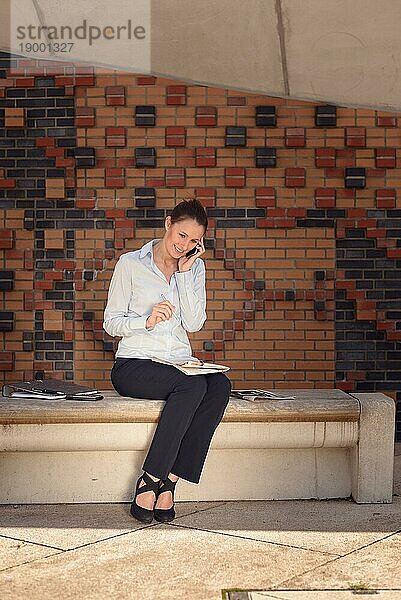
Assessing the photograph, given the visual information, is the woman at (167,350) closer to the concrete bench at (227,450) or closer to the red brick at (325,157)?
the concrete bench at (227,450)

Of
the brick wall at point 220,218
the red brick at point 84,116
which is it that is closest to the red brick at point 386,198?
the brick wall at point 220,218

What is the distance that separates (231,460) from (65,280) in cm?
255

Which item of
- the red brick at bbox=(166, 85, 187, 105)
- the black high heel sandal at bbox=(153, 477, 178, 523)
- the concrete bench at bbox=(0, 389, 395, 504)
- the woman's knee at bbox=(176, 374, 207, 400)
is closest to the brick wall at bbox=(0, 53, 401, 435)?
the red brick at bbox=(166, 85, 187, 105)

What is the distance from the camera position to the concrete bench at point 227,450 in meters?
5.27

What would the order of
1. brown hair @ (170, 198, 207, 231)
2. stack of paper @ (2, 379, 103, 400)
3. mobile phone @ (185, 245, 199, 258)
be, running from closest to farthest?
brown hair @ (170, 198, 207, 231) → mobile phone @ (185, 245, 199, 258) → stack of paper @ (2, 379, 103, 400)

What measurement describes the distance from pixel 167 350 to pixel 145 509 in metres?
0.89

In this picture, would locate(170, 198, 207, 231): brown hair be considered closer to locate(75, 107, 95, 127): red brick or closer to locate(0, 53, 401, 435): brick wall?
locate(0, 53, 401, 435): brick wall

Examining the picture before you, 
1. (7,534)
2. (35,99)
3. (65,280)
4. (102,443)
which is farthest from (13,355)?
(7,534)

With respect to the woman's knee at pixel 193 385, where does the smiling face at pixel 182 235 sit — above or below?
above

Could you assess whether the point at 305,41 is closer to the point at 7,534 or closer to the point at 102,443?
the point at 102,443

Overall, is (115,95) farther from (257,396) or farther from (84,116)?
(257,396)

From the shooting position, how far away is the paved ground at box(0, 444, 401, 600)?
3840 mm

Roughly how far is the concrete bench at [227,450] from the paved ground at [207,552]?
94mm

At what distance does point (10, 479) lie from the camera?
5.42 m
